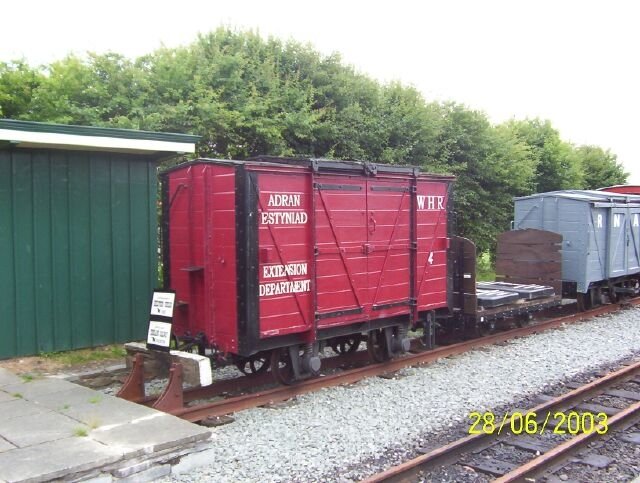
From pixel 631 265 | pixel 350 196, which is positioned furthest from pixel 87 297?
pixel 631 265

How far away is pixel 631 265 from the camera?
1570cm

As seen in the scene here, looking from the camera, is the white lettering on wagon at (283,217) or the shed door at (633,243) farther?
the shed door at (633,243)

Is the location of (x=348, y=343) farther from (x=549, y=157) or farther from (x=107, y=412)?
(x=549, y=157)

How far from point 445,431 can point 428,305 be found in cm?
315

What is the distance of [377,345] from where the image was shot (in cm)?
903

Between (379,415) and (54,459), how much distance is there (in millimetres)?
3480

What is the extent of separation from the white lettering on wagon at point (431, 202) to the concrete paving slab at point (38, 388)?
17.6ft

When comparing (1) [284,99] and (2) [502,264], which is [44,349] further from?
(2) [502,264]

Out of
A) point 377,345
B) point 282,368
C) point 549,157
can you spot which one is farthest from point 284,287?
point 549,157

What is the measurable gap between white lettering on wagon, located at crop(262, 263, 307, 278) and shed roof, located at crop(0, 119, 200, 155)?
310 cm

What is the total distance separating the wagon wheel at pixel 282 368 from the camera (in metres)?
7.64

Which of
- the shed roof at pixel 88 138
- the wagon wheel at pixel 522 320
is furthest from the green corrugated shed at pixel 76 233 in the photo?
the wagon wheel at pixel 522 320
